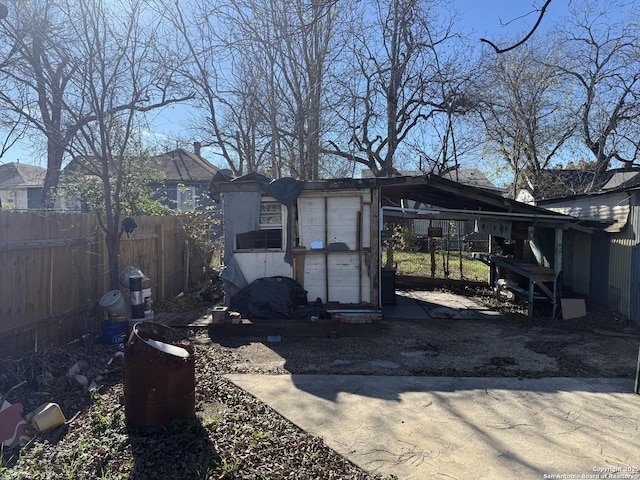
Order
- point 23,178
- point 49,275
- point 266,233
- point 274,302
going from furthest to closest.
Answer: point 23,178 → point 266,233 → point 274,302 → point 49,275

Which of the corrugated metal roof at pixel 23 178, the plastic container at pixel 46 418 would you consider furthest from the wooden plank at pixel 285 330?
the corrugated metal roof at pixel 23 178

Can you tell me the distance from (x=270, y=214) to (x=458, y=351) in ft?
13.8

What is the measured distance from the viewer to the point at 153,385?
3533 millimetres

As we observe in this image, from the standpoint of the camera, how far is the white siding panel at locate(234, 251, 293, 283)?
8.26 meters

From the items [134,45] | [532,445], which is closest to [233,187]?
[134,45]

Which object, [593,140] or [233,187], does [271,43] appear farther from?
[593,140]

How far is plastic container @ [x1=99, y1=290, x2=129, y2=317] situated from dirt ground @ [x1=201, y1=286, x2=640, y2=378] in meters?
1.38

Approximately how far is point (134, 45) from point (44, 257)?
3567mm

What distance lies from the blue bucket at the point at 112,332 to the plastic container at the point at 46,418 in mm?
2227

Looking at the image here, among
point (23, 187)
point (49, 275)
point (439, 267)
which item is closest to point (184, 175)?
point (23, 187)

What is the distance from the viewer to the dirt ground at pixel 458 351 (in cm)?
554

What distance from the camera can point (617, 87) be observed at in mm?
18781

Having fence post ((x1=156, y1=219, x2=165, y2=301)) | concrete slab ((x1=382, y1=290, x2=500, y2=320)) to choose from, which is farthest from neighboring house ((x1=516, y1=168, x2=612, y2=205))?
fence post ((x1=156, y1=219, x2=165, y2=301))

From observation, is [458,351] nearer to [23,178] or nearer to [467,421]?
[467,421]
